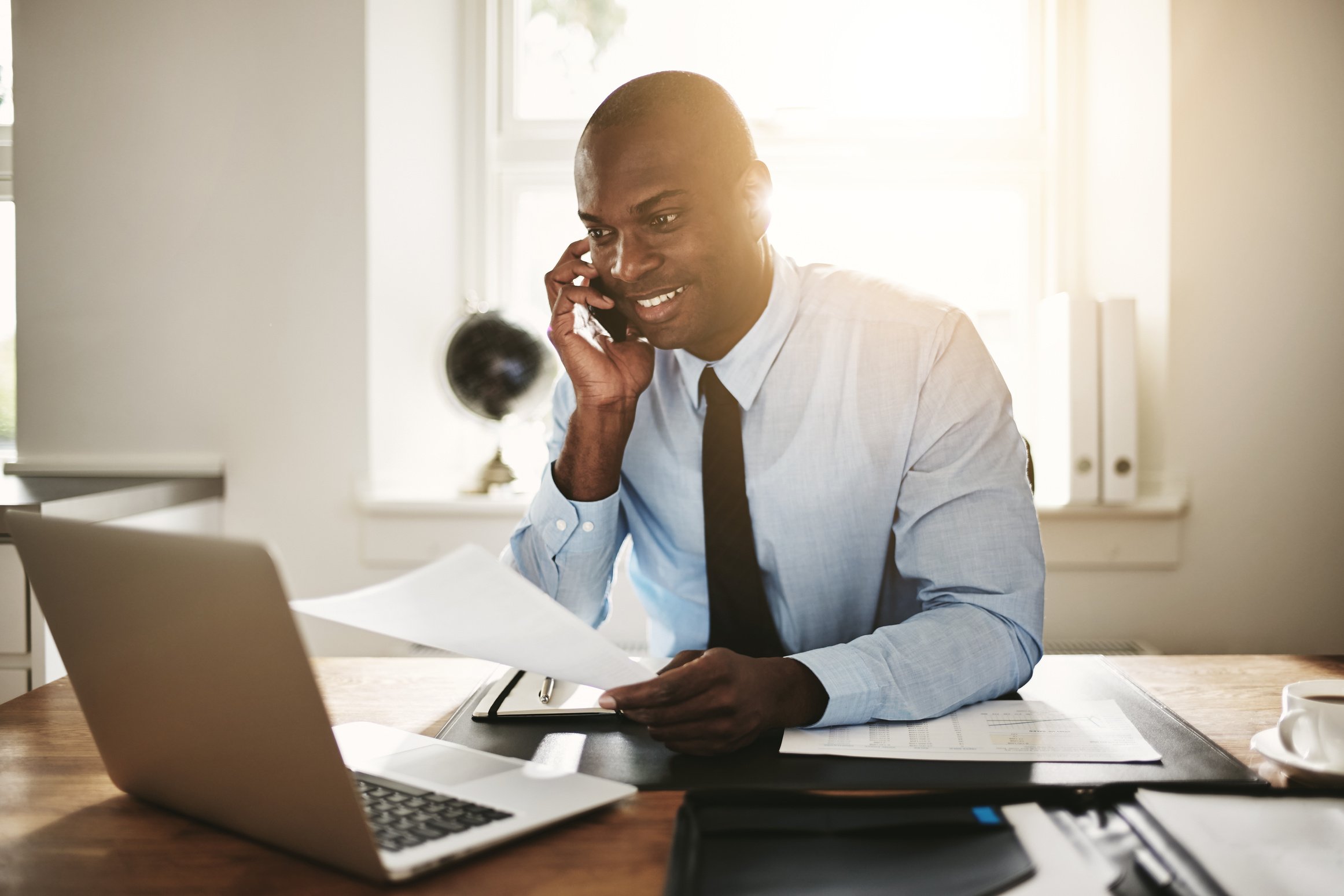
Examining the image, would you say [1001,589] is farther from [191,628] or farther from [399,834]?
[191,628]

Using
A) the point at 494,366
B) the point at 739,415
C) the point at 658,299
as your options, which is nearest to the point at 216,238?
the point at 494,366

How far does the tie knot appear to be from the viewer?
3.99 feet

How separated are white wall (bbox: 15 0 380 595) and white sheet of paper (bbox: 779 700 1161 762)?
1.58 metres

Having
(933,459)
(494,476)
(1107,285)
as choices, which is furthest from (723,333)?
(1107,285)

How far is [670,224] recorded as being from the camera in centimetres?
116

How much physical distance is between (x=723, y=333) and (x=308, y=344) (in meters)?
1.23

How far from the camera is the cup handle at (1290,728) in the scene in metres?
0.71

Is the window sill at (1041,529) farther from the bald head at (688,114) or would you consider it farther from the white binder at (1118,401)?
the bald head at (688,114)

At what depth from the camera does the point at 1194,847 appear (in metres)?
Answer: 0.55

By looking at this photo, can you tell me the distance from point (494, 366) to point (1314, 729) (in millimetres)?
1689

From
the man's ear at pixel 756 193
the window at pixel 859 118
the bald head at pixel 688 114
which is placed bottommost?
the man's ear at pixel 756 193

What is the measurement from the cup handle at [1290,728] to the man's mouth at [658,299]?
769mm

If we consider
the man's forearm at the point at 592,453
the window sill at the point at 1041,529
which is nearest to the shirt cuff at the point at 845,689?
the man's forearm at the point at 592,453

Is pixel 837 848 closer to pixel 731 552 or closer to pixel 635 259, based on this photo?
pixel 731 552
